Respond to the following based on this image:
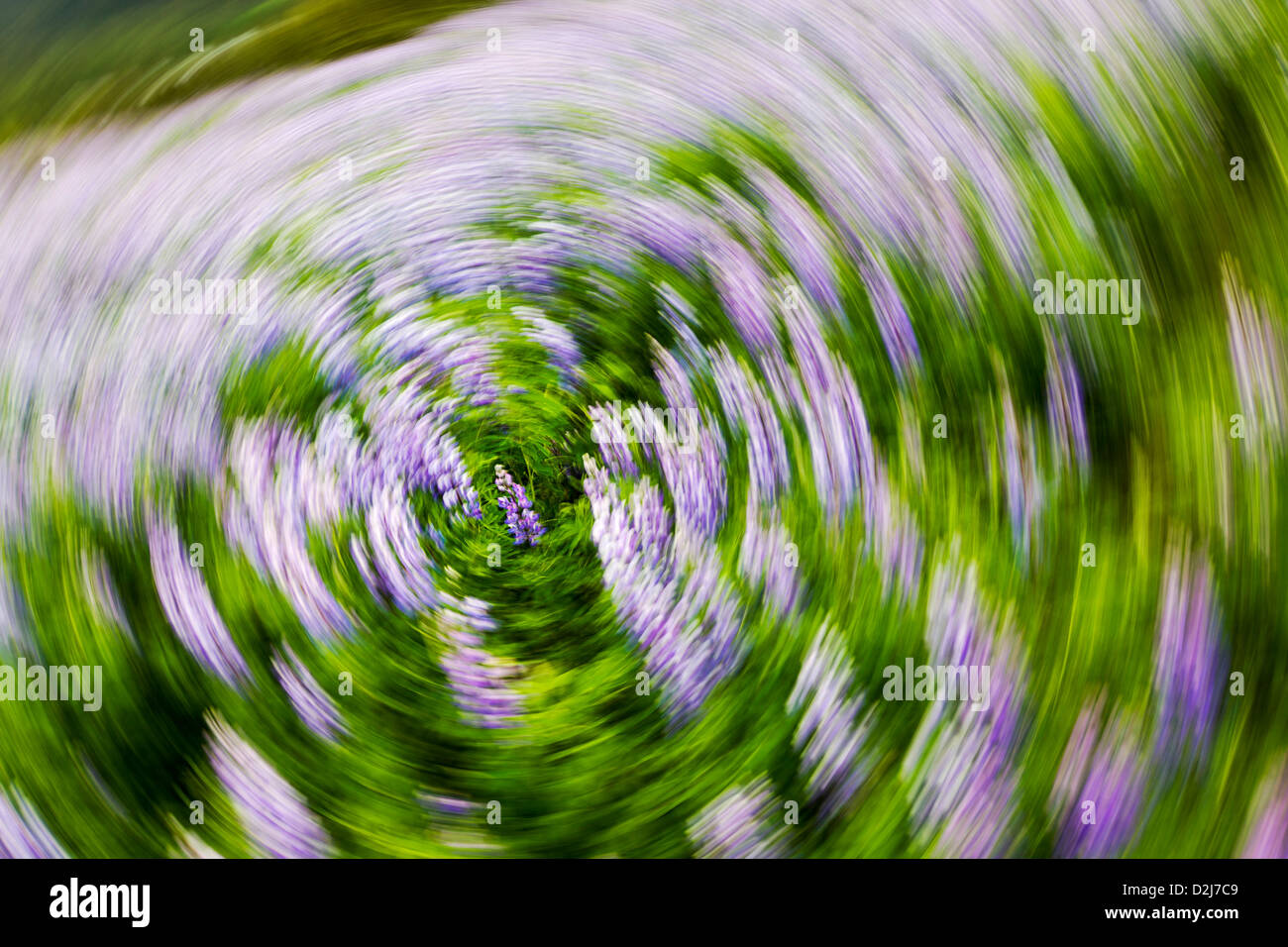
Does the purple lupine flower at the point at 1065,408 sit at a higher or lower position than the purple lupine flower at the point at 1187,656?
higher

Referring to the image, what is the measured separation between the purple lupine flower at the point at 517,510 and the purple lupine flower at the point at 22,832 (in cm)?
67

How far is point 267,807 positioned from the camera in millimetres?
1028

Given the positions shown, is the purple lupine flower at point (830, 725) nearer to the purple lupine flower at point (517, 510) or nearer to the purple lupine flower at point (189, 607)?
the purple lupine flower at point (517, 510)

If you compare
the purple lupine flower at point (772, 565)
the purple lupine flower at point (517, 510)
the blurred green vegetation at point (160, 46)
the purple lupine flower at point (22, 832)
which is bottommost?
the purple lupine flower at point (22, 832)

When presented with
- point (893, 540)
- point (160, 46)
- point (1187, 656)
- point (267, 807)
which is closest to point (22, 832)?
point (267, 807)

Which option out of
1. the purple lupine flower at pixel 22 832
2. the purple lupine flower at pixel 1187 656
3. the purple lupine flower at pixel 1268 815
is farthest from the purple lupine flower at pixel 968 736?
the purple lupine flower at pixel 22 832

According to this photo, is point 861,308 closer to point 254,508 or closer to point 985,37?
point 985,37

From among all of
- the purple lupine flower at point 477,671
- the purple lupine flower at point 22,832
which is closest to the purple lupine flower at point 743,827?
the purple lupine flower at point 477,671

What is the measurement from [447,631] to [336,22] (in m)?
0.73

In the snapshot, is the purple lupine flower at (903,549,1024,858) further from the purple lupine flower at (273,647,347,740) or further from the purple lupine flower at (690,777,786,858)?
the purple lupine flower at (273,647,347,740)

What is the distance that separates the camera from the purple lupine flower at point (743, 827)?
1.02m

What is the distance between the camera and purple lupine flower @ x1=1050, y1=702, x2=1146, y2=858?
99 centimetres

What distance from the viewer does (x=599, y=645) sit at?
1051mm

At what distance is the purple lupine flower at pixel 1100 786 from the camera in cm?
99
